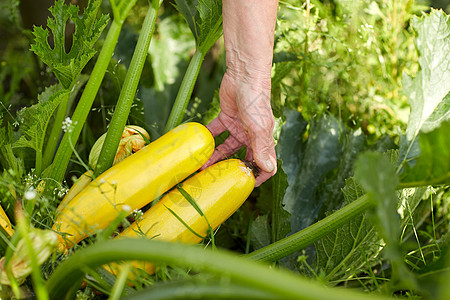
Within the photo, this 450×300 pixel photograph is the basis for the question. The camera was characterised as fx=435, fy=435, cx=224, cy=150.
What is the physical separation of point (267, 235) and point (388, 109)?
68cm

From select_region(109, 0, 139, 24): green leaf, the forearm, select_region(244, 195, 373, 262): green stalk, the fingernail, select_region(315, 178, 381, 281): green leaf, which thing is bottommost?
select_region(315, 178, 381, 281): green leaf

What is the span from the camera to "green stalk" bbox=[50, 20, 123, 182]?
0.80m

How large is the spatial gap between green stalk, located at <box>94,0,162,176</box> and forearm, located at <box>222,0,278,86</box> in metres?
0.16

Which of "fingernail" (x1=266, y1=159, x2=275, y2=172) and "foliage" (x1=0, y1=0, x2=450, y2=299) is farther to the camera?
"fingernail" (x1=266, y1=159, x2=275, y2=172)

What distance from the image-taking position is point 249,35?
36.5 inches

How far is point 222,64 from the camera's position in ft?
4.60

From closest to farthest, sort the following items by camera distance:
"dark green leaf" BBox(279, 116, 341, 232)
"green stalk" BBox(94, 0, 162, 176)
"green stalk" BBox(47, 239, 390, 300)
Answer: "green stalk" BBox(47, 239, 390, 300)
"green stalk" BBox(94, 0, 162, 176)
"dark green leaf" BBox(279, 116, 341, 232)

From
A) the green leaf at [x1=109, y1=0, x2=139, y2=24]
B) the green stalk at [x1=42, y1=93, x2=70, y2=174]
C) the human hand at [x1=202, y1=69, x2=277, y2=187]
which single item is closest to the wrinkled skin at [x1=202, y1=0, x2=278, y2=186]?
the human hand at [x1=202, y1=69, x2=277, y2=187]

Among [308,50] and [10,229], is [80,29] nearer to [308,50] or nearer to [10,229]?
[10,229]

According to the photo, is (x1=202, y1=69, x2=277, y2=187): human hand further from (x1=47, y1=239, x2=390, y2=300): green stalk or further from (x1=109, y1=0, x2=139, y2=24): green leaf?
Answer: (x1=47, y1=239, x2=390, y2=300): green stalk

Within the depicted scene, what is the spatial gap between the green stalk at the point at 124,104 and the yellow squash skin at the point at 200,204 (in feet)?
0.46

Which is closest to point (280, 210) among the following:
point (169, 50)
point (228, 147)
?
point (228, 147)

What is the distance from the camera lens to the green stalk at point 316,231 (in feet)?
2.43

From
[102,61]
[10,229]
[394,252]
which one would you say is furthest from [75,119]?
[394,252]
